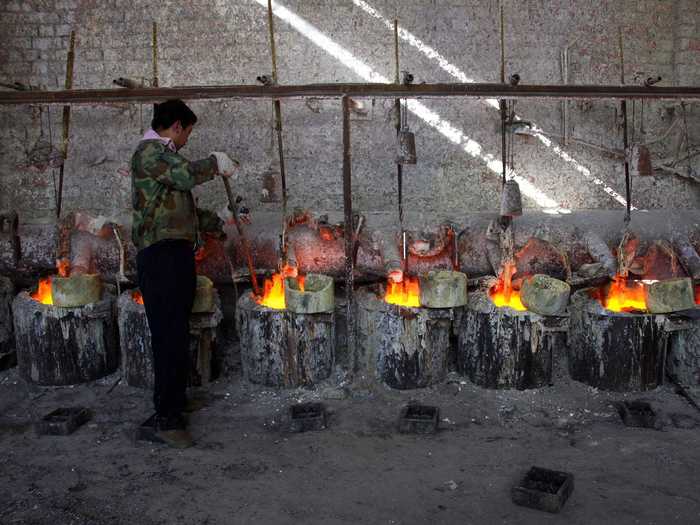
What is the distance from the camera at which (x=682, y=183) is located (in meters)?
7.29

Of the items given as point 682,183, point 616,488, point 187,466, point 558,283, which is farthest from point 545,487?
point 682,183

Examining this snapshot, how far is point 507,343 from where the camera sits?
17.5 ft

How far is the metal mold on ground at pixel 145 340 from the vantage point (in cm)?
548

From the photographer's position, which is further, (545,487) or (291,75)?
(291,75)

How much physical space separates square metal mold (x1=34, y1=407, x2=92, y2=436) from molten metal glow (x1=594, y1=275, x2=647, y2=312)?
170 inches

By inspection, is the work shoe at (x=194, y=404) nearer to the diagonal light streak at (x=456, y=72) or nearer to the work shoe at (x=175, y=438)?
the work shoe at (x=175, y=438)

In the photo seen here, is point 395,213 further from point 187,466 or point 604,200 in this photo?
point 187,466

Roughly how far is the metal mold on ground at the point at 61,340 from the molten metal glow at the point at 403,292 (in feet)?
8.11

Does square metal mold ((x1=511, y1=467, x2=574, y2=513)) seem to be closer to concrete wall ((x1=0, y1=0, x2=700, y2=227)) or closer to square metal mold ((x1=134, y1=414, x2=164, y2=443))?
square metal mold ((x1=134, y1=414, x2=164, y2=443))

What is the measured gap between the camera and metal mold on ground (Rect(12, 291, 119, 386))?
18.4 feet

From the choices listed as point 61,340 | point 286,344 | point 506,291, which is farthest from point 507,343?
point 61,340

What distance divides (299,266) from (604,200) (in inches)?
143

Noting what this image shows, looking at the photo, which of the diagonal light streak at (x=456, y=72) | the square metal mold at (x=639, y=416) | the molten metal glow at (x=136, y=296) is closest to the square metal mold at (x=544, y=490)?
the square metal mold at (x=639, y=416)

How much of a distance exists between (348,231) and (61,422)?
262 cm
